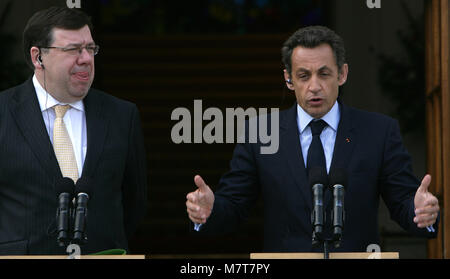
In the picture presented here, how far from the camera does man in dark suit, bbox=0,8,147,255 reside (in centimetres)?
352

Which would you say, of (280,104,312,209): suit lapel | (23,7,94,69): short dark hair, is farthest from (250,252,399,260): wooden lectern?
(23,7,94,69): short dark hair

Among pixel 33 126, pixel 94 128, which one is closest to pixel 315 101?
pixel 94 128

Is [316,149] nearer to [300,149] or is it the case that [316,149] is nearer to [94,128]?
[300,149]

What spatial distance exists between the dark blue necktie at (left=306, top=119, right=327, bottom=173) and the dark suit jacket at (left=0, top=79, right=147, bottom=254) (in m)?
0.75

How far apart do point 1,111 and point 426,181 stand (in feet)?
5.58

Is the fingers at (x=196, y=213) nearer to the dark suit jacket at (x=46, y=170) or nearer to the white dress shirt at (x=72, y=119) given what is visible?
the dark suit jacket at (x=46, y=170)

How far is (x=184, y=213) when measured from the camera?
27.1ft

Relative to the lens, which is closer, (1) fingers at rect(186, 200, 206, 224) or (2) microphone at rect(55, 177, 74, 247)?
(2) microphone at rect(55, 177, 74, 247)

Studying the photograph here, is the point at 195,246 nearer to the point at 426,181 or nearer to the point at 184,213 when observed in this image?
the point at 184,213

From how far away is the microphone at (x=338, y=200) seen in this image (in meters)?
2.76

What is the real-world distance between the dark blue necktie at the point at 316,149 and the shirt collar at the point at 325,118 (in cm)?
2

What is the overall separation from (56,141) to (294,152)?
0.95m

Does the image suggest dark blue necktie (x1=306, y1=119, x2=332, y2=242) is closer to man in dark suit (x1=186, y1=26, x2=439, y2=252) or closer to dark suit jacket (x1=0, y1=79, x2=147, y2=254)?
man in dark suit (x1=186, y1=26, x2=439, y2=252)
